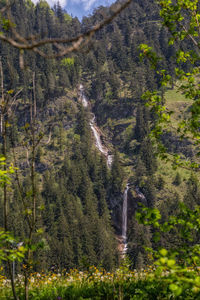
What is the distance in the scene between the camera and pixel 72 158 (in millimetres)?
97438

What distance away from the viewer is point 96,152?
98.4 metres

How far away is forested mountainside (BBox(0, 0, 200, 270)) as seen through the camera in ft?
209

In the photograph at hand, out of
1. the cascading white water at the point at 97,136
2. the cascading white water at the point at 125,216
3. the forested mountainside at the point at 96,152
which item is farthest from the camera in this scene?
the cascading white water at the point at 97,136

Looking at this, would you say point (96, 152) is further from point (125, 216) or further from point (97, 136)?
point (125, 216)

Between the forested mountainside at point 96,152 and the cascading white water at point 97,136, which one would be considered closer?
the forested mountainside at point 96,152

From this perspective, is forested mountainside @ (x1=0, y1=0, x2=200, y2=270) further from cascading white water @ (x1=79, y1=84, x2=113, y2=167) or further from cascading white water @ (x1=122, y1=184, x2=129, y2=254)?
cascading white water @ (x1=79, y1=84, x2=113, y2=167)

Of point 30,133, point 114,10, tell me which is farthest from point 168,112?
point 114,10

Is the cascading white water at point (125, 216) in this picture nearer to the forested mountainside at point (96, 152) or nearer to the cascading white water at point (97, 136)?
the forested mountainside at point (96, 152)

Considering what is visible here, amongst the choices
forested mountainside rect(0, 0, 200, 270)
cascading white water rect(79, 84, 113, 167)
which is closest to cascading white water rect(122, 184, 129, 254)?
forested mountainside rect(0, 0, 200, 270)

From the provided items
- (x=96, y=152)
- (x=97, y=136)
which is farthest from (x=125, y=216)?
(x=97, y=136)

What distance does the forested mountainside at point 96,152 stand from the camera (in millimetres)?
63656

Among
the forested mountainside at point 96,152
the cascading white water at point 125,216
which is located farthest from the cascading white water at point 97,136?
the cascading white water at point 125,216

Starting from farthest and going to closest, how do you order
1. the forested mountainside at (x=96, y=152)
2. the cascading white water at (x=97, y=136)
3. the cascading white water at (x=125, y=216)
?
the cascading white water at (x=97, y=136) → the cascading white water at (x=125, y=216) → the forested mountainside at (x=96, y=152)

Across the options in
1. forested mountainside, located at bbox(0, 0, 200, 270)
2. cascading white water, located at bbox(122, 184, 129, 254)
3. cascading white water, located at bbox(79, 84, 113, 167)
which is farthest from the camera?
cascading white water, located at bbox(79, 84, 113, 167)
